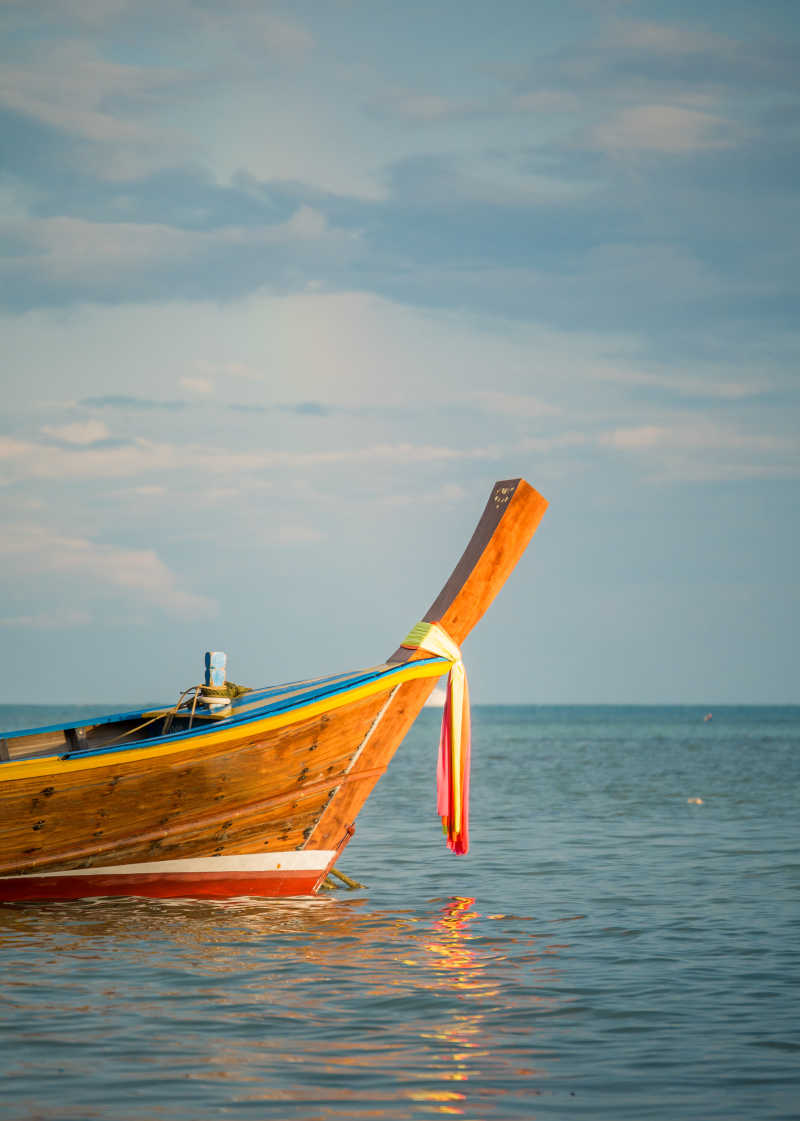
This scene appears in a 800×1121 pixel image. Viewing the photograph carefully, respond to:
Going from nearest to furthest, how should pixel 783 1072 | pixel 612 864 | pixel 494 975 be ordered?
pixel 783 1072
pixel 494 975
pixel 612 864

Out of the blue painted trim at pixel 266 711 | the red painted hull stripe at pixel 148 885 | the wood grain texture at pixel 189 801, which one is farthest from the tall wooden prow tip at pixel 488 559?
the red painted hull stripe at pixel 148 885

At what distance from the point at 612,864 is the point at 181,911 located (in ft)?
21.7

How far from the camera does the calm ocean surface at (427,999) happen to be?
20.0ft

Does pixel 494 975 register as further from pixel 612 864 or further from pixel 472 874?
pixel 612 864

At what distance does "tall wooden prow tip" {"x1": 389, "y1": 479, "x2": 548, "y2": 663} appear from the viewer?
1141 centimetres

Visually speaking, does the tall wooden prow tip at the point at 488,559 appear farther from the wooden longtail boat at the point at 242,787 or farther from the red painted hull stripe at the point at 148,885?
the red painted hull stripe at the point at 148,885

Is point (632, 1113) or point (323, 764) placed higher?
point (323, 764)

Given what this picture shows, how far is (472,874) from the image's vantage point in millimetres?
14438

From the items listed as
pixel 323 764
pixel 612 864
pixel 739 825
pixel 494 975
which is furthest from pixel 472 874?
pixel 739 825

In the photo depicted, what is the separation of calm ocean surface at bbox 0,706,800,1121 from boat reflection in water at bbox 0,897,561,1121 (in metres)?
0.02

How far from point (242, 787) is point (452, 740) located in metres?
1.97

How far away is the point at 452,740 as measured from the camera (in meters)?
11.1

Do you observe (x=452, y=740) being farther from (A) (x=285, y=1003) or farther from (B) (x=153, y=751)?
(A) (x=285, y=1003)

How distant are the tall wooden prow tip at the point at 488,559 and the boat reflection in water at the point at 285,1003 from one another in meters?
2.72
